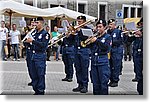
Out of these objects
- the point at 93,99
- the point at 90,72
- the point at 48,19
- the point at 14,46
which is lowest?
the point at 93,99

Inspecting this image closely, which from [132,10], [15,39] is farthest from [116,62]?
[15,39]

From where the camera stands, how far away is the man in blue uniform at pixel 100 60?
4.07 m

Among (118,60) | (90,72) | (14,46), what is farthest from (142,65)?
(14,46)

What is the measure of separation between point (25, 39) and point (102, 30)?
850 millimetres

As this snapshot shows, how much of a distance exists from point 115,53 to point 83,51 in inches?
14.3

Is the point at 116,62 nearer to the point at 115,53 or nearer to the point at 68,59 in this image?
the point at 115,53

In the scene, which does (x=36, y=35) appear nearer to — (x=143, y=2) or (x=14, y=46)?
(x=14, y=46)

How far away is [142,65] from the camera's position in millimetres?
4219

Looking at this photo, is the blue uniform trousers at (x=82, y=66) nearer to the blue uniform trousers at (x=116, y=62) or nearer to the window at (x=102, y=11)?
the blue uniform trousers at (x=116, y=62)

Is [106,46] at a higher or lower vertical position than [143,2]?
lower

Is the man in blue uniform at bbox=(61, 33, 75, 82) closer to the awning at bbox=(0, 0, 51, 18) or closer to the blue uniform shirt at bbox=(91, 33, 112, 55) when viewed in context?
the blue uniform shirt at bbox=(91, 33, 112, 55)

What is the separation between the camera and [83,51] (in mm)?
4215

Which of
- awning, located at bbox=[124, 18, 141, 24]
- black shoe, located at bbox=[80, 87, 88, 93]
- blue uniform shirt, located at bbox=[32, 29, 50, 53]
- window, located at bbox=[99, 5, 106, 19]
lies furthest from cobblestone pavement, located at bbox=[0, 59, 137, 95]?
window, located at bbox=[99, 5, 106, 19]

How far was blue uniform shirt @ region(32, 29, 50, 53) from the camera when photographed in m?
4.09
